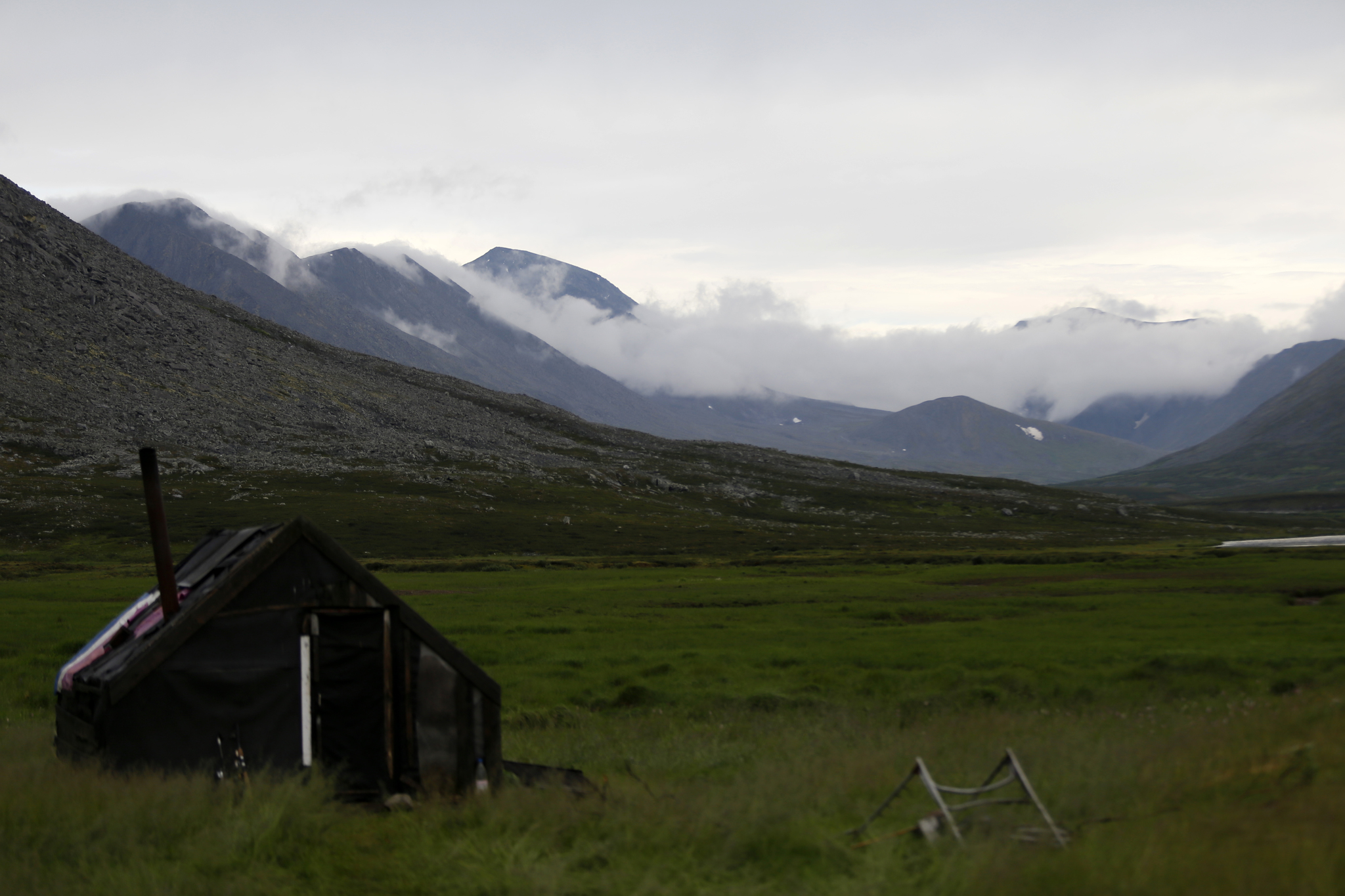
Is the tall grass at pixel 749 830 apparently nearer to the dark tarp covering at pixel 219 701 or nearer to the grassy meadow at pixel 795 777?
the grassy meadow at pixel 795 777

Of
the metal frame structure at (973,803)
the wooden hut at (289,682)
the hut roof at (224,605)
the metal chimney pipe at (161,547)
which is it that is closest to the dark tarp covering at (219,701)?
the wooden hut at (289,682)

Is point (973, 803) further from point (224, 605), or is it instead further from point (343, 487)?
point (343, 487)

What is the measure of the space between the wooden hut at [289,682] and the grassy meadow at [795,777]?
45.7 inches

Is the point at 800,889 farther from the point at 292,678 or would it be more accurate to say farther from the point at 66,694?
the point at 66,694

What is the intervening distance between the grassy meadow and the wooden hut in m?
1.16

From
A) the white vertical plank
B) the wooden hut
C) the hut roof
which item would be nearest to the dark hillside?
the hut roof

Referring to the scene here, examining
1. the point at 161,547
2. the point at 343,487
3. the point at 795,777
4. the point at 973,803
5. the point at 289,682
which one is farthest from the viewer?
the point at 343,487

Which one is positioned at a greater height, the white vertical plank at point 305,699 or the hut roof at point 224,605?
the hut roof at point 224,605

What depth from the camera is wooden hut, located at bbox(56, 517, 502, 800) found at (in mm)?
14445

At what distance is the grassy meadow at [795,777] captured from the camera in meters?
9.45

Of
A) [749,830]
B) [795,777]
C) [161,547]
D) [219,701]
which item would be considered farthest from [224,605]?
[795,777]

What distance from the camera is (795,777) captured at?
13750 millimetres

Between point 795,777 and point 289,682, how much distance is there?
8.68 meters

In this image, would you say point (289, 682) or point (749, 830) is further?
point (289, 682)
